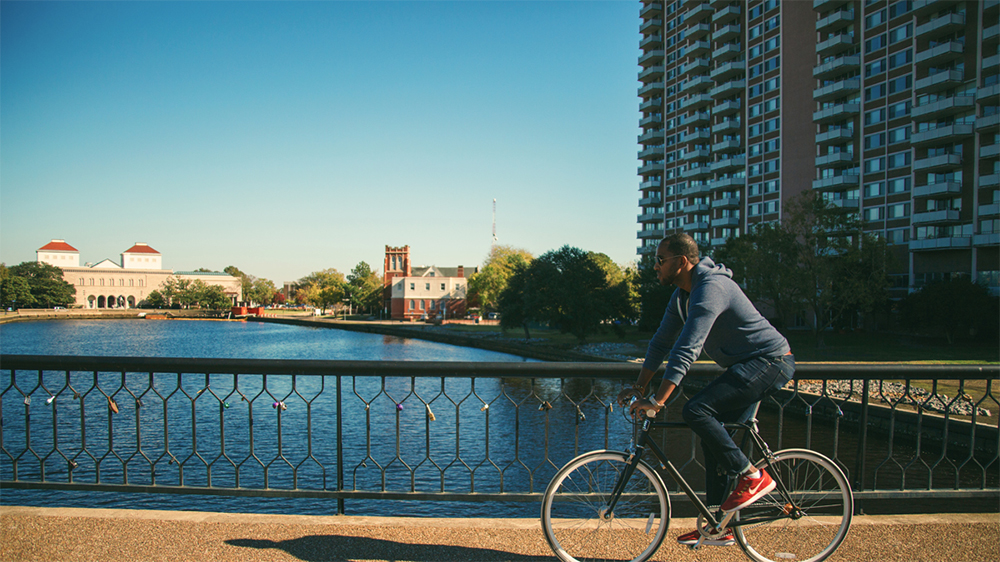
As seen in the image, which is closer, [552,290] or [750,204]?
[552,290]

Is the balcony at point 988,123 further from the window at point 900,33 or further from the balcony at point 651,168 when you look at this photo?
the balcony at point 651,168

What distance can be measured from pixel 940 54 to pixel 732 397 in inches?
2234

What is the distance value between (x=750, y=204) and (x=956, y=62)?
22.6 meters

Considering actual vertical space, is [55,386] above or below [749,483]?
below

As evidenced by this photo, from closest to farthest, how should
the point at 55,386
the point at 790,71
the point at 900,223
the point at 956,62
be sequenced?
the point at 55,386
the point at 956,62
the point at 900,223
the point at 790,71

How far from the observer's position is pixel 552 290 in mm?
49344

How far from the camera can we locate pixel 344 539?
391 cm

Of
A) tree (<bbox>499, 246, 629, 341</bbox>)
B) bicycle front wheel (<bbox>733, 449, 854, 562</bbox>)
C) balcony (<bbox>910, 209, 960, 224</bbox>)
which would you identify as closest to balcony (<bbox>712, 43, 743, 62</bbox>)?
balcony (<bbox>910, 209, 960, 224</bbox>)

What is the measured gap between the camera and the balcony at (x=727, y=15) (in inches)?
2670

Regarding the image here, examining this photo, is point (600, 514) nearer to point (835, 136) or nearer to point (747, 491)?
point (747, 491)

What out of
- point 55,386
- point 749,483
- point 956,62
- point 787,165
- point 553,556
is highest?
point 956,62

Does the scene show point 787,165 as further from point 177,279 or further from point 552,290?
point 177,279

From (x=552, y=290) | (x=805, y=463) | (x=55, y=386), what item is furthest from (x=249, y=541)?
(x=552, y=290)

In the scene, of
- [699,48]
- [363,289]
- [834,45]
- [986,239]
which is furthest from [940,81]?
[363,289]
